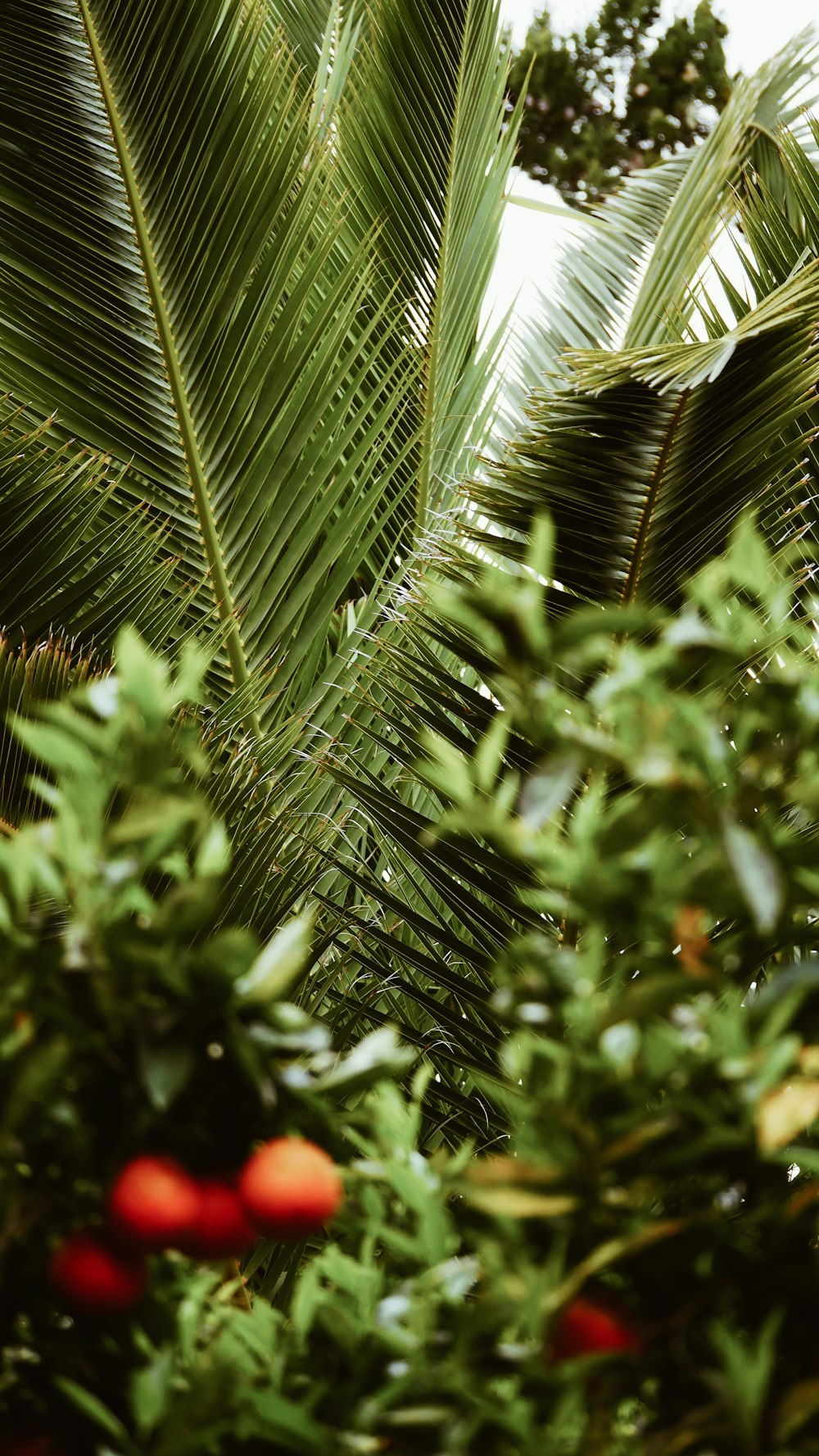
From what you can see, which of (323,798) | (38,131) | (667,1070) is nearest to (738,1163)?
(667,1070)

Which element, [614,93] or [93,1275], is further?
[614,93]

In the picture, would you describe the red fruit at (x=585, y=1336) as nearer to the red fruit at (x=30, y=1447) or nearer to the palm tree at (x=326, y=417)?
the red fruit at (x=30, y=1447)

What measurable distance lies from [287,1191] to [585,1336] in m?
0.15

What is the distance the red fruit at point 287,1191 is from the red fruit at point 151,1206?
3 centimetres

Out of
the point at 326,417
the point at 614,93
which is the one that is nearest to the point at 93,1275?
the point at 326,417

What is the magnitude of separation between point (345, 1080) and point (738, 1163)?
19 centimetres

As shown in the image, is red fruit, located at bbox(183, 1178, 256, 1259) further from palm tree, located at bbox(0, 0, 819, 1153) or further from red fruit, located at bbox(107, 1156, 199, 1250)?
palm tree, located at bbox(0, 0, 819, 1153)

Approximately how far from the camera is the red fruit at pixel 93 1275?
563 millimetres

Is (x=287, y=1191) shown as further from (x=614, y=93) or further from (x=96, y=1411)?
(x=614, y=93)

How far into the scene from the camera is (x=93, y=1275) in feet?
1.85

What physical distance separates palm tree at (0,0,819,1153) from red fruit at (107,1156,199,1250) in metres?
0.90

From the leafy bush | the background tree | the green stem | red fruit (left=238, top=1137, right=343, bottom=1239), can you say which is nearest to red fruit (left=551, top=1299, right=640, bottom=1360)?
the leafy bush

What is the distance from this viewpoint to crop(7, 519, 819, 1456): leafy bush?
0.55 m

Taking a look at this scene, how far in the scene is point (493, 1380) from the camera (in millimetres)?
610
